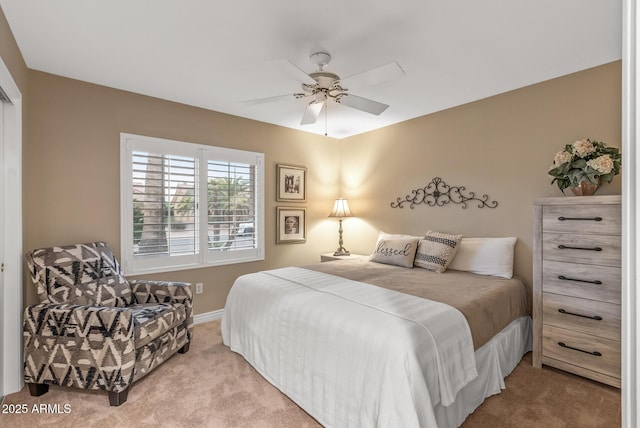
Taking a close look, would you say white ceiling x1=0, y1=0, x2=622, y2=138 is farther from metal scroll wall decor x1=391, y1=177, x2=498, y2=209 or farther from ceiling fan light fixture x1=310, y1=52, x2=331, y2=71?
metal scroll wall decor x1=391, y1=177, x2=498, y2=209

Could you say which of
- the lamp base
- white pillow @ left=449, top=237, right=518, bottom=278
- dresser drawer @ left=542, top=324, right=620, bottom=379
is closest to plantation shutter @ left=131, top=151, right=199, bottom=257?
the lamp base

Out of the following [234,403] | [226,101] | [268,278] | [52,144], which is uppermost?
[226,101]

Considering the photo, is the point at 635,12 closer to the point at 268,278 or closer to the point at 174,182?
the point at 268,278

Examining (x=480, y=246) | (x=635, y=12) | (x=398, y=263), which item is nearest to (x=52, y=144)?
(x=398, y=263)

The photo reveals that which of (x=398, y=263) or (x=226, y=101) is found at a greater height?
(x=226, y=101)

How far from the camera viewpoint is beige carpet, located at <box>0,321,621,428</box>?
1.98 metres

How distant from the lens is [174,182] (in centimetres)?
348

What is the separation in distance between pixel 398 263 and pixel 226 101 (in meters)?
2.52

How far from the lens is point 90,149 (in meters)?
3.02

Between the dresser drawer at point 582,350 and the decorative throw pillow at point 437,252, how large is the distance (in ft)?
3.08

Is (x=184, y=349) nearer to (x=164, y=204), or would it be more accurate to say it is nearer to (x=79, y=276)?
(x=79, y=276)

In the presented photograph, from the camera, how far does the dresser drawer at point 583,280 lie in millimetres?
2232

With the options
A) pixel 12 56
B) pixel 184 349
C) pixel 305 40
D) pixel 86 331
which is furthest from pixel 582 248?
pixel 12 56

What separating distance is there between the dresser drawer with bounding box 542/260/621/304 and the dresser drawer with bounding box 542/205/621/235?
0.85 ft
